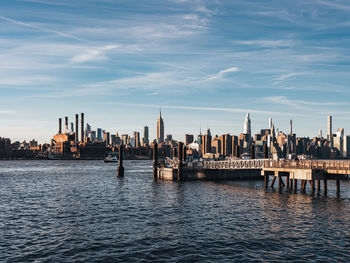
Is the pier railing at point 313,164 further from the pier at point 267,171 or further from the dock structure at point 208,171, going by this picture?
the dock structure at point 208,171

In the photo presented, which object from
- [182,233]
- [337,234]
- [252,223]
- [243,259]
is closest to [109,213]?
[182,233]

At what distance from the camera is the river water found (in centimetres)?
2762

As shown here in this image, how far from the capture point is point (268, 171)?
71875 mm

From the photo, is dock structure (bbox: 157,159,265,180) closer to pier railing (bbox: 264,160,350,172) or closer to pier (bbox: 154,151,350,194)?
pier (bbox: 154,151,350,194)

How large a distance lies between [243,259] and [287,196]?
35.1 m

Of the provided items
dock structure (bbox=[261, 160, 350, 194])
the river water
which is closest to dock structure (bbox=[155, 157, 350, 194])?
dock structure (bbox=[261, 160, 350, 194])

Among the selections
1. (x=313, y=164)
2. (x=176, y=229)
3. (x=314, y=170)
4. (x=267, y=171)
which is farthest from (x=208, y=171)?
(x=176, y=229)

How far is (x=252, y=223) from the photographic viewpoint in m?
37.9

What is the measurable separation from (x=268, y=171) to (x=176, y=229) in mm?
40343

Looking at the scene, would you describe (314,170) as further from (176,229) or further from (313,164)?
(176,229)

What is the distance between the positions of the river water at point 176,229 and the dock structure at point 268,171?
3807 mm

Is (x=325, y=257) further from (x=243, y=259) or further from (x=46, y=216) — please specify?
(x=46, y=216)

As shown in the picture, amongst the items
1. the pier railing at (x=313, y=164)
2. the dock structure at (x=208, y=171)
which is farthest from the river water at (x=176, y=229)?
the dock structure at (x=208, y=171)

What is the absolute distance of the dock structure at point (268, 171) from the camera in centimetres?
5747
